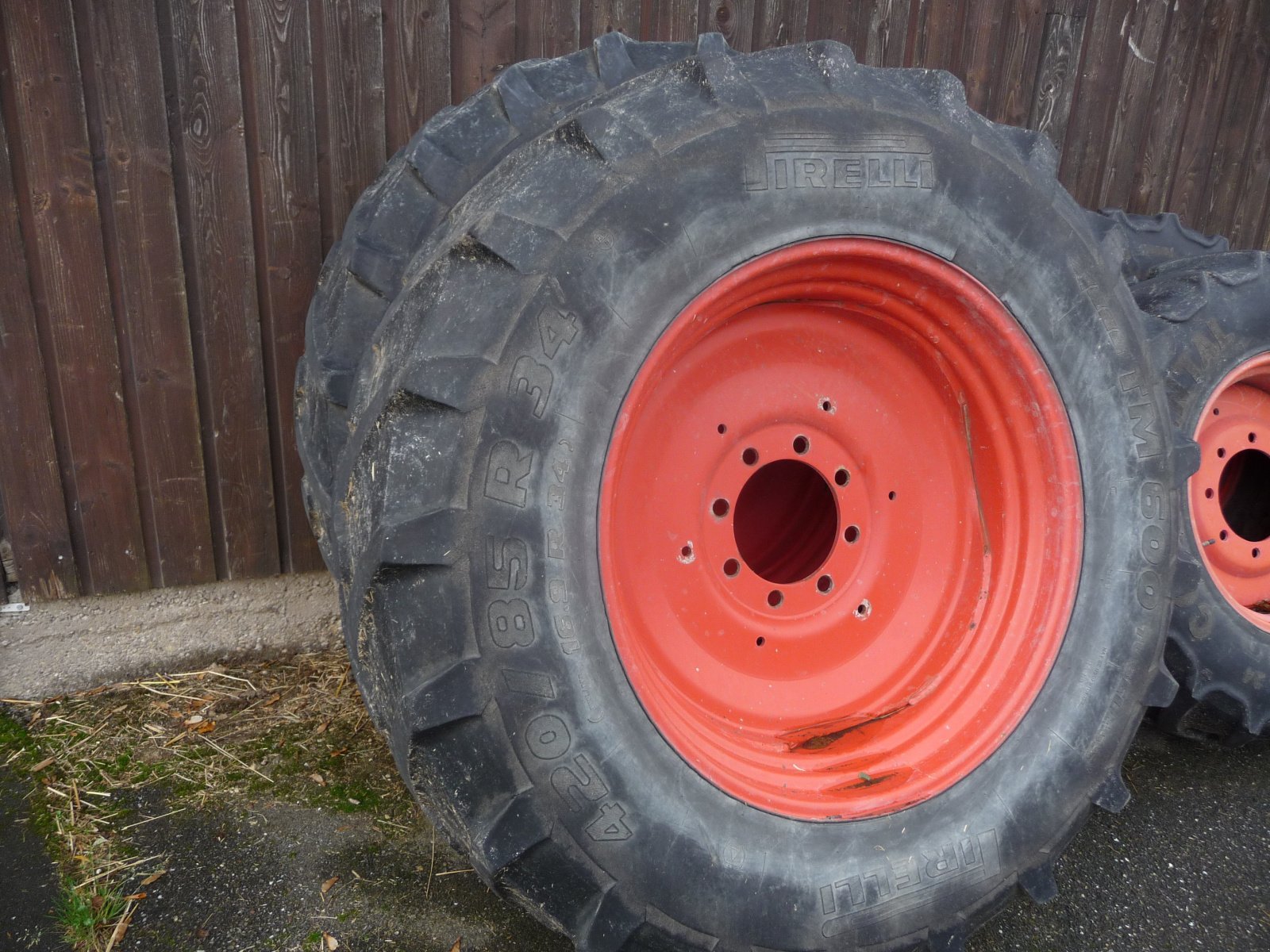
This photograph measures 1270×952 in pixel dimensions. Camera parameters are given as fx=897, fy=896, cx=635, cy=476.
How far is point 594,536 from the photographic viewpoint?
5.02 feet

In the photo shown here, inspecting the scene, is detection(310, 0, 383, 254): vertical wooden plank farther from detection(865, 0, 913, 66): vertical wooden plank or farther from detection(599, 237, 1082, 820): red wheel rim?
detection(865, 0, 913, 66): vertical wooden plank

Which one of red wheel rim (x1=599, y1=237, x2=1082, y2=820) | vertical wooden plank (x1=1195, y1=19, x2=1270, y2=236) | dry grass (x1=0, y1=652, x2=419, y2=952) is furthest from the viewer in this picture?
vertical wooden plank (x1=1195, y1=19, x2=1270, y2=236)

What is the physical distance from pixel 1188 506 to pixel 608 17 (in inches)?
88.3

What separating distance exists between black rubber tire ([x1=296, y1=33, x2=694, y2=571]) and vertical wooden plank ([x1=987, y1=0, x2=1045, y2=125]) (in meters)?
1.71

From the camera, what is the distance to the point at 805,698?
1.97m

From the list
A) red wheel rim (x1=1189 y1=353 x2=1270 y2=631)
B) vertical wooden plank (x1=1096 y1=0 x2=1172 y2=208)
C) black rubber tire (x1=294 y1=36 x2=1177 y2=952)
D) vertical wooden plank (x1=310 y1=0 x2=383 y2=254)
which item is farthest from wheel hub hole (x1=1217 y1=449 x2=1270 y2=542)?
vertical wooden plank (x1=310 y1=0 x2=383 y2=254)

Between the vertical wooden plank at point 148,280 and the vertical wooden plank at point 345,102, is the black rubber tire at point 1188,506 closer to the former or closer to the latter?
the vertical wooden plank at point 345,102

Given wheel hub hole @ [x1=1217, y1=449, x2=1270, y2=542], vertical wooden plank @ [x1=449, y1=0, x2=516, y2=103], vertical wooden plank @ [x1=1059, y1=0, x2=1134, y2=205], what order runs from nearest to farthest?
vertical wooden plank @ [x1=449, y1=0, x2=516, y2=103] < wheel hub hole @ [x1=1217, y1=449, x2=1270, y2=542] < vertical wooden plank @ [x1=1059, y1=0, x2=1134, y2=205]

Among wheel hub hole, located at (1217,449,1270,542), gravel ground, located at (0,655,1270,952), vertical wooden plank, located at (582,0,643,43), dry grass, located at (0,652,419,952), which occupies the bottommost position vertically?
gravel ground, located at (0,655,1270,952)

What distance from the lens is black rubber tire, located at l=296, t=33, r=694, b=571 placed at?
2.21 metres

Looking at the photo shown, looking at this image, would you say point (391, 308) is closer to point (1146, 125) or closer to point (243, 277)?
point (243, 277)

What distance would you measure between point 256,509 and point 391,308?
1417 mm

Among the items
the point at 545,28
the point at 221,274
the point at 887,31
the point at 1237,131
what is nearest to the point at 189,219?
the point at 221,274

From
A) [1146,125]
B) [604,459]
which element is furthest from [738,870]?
[1146,125]
